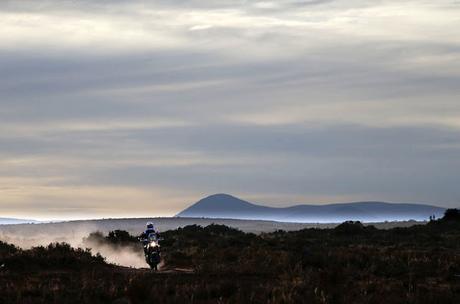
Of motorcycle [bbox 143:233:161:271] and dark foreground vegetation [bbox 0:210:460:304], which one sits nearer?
dark foreground vegetation [bbox 0:210:460:304]

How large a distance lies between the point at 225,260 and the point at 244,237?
15.8 meters

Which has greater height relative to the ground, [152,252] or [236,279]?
[152,252]

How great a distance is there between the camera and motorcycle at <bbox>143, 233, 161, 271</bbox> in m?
29.1

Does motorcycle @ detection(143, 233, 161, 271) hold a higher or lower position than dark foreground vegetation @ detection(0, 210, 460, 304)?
higher

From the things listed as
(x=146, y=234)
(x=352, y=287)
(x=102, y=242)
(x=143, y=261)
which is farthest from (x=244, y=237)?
(x=352, y=287)

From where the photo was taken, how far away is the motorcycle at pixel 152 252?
29.1m

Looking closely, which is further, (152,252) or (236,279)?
(152,252)

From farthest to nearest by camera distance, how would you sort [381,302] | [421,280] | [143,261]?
[143,261] < [421,280] < [381,302]

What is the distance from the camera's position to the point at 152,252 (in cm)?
2916

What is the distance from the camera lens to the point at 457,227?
71188 mm

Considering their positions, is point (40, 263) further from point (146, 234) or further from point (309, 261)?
point (309, 261)

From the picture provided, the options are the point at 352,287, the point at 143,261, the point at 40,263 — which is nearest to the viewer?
the point at 352,287

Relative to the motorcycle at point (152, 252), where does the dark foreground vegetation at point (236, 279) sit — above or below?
below

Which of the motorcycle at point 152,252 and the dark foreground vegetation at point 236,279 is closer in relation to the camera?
the dark foreground vegetation at point 236,279
